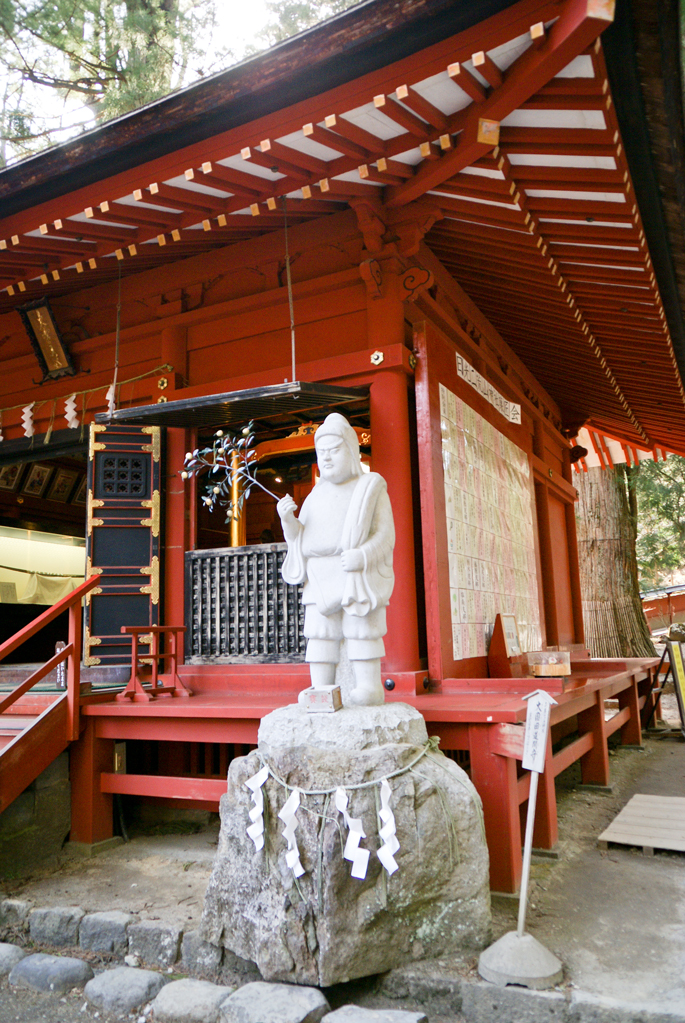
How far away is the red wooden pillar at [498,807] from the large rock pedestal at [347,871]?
0.48 metres

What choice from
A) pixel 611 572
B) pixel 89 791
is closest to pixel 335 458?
pixel 89 791

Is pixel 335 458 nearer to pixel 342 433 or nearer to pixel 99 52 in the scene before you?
pixel 342 433

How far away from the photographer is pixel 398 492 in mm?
5609

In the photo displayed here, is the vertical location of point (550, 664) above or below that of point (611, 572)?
below

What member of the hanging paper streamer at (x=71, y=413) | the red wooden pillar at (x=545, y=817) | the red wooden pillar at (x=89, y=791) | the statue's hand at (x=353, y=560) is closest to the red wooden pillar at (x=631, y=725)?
the red wooden pillar at (x=545, y=817)

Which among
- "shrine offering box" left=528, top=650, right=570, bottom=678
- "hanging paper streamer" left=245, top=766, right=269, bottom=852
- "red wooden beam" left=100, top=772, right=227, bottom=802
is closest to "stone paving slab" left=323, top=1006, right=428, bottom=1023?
"hanging paper streamer" left=245, top=766, right=269, bottom=852

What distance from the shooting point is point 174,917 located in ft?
12.6

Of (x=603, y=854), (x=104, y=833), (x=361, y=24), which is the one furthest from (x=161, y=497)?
(x=603, y=854)

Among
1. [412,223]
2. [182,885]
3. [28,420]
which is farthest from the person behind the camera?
[28,420]

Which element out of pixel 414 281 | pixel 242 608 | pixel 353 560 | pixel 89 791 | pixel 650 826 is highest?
pixel 414 281

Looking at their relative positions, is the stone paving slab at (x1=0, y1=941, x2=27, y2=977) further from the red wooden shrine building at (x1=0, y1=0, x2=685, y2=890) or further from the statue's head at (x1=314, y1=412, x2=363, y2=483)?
the statue's head at (x1=314, y1=412, x2=363, y2=483)

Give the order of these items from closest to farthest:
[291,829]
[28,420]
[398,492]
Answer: [291,829], [398,492], [28,420]

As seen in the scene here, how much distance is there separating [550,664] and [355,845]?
3.55 metres

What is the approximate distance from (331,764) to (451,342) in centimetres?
454
